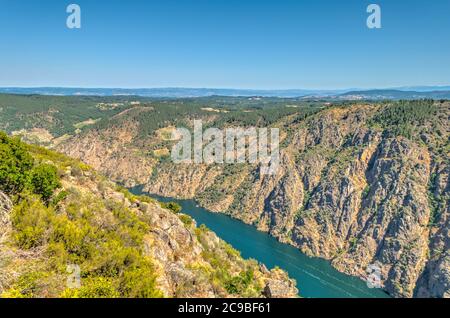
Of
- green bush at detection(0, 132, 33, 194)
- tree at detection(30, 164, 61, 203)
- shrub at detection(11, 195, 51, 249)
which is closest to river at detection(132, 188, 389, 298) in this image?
tree at detection(30, 164, 61, 203)

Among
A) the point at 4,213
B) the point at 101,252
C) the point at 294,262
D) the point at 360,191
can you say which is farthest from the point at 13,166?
the point at 360,191

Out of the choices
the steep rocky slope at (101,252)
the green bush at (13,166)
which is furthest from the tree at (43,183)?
the steep rocky slope at (101,252)

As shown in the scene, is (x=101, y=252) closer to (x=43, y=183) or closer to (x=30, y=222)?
(x=30, y=222)

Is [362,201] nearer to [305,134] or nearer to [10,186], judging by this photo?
[305,134]

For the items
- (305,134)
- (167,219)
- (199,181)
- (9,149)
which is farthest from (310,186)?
(9,149)

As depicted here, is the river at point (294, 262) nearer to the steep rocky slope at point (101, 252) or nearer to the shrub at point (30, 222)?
the steep rocky slope at point (101, 252)

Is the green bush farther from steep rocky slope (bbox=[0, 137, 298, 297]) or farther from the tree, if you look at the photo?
steep rocky slope (bbox=[0, 137, 298, 297])
